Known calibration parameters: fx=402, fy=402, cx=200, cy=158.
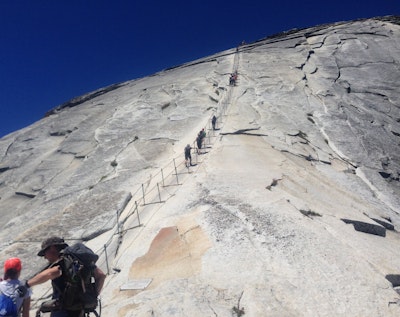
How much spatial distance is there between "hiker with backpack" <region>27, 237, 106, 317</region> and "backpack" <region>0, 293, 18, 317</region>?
2.04ft

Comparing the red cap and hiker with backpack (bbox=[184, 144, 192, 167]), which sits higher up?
the red cap

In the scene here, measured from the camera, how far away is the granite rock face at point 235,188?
30.4 feet

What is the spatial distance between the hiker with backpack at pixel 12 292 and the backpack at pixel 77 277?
23.3 inches

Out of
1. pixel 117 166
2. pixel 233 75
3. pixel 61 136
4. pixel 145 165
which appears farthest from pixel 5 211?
pixel 233 75

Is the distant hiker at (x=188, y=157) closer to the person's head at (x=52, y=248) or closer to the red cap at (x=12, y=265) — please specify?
the person's head at (x=52, y=248)

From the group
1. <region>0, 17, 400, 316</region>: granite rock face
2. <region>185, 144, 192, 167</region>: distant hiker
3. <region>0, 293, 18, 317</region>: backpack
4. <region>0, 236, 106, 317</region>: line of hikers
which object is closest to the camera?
<region>0, 293, 18, 317</region>: backpack

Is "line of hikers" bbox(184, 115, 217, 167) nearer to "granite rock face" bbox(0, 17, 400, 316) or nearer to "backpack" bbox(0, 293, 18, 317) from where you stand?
"granite rock face" bbox(0, 17, 400, 316)

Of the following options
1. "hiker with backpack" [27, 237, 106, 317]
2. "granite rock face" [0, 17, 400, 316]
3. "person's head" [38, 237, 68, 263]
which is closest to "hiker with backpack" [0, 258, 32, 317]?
"hiker with backpack" [27, 237, 106, 317]

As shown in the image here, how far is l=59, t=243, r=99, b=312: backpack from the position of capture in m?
6.05

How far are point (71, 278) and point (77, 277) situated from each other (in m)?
0.09

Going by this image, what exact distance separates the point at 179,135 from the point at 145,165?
5.49m

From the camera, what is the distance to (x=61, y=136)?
1332 inches

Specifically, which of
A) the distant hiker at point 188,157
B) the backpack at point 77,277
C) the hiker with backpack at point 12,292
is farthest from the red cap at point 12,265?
the distant hiker at point 188,157

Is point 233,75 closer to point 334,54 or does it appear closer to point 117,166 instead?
point 334,54
